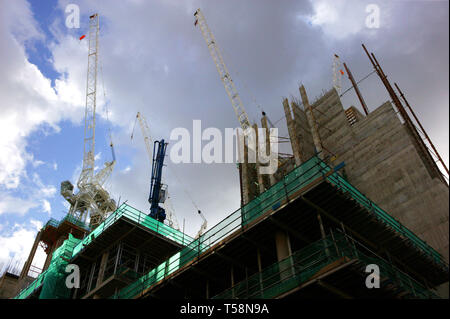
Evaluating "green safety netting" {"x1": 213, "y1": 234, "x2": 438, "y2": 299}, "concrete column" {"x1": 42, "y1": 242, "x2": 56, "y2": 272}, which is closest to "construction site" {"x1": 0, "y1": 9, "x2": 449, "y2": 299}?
"green safety netting" {"x1": 213, "y1": 234, "x2": 438, "y2": 299}

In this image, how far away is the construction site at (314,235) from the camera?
67.7ft

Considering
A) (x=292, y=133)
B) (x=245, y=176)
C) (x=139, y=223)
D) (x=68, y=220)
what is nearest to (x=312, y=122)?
(x=292, y=133)

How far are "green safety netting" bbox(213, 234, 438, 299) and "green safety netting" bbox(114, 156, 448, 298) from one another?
3.43m

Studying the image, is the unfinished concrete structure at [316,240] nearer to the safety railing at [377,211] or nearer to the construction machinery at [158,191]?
the safety railing at [377,211]

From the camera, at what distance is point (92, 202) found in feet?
274

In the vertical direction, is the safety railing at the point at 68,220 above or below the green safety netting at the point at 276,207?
above

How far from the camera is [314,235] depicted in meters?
24.2

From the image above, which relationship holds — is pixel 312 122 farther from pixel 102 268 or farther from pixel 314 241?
pixel 102 268

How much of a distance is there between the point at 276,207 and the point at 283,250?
2.36 metres

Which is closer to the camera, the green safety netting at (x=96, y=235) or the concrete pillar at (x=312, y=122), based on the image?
the green safety netting at (x=96, y=235)

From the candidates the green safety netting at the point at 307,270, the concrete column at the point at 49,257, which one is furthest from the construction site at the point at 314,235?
the concrete column at the point at 49,257

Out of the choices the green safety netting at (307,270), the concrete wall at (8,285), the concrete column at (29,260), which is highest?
the concrete column at (29,260)

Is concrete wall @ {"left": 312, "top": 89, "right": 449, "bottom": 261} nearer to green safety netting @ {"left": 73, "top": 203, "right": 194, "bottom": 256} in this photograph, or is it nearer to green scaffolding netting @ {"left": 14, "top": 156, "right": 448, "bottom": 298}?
green scaffolding netting @ {"left": 14, "top": 156, "right": 448, "bottom": 298}

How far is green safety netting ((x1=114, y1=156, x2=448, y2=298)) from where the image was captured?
2344 centimetres
